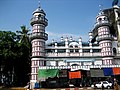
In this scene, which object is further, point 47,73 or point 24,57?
point 24,57

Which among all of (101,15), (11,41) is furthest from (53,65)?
(101,15)

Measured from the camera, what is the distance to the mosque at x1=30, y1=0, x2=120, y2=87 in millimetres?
43844

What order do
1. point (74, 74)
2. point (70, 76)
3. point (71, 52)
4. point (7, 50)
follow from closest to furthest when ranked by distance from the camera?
point (70, 76) → point (74, 74) → point (7, 50) → point (71, 52)

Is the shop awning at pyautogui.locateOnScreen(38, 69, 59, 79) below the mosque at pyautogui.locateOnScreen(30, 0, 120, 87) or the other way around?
below

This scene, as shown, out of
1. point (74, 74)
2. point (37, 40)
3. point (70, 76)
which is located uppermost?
point (37, 40)

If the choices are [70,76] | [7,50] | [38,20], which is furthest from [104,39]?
[7,50]

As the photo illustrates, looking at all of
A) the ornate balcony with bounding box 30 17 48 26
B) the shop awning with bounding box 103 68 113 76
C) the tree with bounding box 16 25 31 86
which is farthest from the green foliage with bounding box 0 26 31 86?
the shop awning with bounding box 103 68 113 76

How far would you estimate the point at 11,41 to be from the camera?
47.2 m

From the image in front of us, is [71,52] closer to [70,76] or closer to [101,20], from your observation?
[70,76]

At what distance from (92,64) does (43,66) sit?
10.8m

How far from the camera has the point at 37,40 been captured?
4488cm

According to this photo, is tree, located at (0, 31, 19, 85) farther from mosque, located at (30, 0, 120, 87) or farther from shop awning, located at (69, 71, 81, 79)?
shop awning, located at (69, 71, 81, 79)

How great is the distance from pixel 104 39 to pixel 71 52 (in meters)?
7.85

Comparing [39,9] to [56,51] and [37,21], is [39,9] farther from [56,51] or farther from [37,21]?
[56,51]
